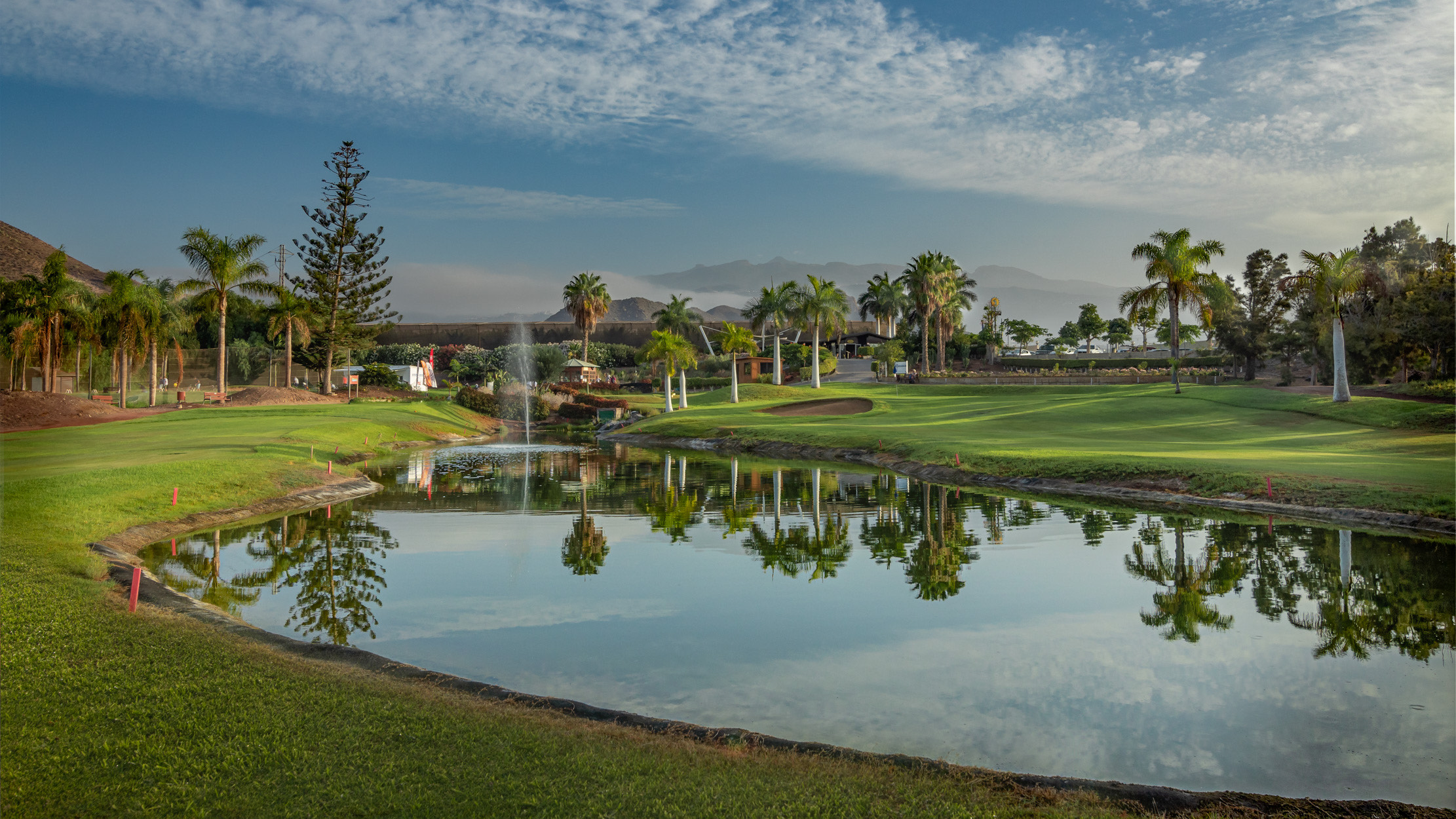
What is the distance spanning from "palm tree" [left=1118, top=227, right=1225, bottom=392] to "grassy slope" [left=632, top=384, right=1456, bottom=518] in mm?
4499

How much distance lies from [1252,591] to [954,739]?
790 cm

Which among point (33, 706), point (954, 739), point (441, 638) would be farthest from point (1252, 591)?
point (33, 706)

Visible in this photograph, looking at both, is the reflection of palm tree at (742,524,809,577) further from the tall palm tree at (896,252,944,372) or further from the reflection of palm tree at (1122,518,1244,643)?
the tall palm tree at (896,252,944,372)

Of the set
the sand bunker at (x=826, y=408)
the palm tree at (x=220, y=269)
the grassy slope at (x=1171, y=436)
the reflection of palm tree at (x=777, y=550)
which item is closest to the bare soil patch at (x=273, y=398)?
the palm tree at (x=220, y=269)

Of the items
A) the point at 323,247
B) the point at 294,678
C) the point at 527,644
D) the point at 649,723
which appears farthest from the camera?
the point at 323,247

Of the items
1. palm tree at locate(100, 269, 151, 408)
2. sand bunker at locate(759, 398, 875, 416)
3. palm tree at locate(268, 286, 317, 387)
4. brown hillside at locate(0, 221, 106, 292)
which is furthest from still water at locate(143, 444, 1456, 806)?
brown hillside at locate(0, 221, 106, 292)

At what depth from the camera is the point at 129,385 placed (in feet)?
228

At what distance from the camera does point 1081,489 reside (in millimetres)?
24328

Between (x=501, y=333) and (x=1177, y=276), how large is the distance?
8479 cm

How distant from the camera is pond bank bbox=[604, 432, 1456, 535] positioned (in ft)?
58.6

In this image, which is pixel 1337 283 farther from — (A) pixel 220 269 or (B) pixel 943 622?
(A) pixel 220 269

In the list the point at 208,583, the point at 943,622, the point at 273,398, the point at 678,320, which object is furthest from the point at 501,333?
the point at 943,622

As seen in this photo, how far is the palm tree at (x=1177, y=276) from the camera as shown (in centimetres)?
4409

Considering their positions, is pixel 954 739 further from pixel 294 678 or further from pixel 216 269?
pixel 216 269
